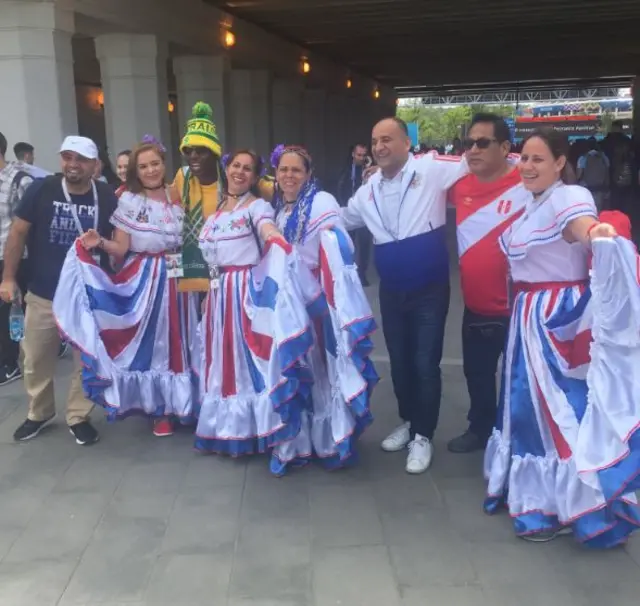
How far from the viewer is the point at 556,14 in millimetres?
12570

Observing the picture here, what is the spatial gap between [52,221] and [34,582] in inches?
75.7

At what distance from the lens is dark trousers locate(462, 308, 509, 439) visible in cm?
357

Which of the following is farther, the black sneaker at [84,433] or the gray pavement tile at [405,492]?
the black sneaker at [84,433]

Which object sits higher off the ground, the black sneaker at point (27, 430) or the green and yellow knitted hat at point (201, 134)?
the green and yellow knitted hat at point (201, 134)

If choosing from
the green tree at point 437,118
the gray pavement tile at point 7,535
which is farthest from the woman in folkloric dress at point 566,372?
the green tree at point 437,118

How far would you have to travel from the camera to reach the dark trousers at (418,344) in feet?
11.9

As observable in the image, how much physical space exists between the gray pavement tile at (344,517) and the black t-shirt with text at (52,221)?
1841mm

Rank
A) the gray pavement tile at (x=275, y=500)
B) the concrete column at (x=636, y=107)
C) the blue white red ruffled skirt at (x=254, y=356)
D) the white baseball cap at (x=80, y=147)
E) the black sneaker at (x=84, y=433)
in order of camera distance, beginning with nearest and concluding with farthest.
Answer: the gray pavement tile at (x=275, y=500), the blue white red ruffled skirt at (x=254, y=356), the white baseball cap at (x=80, y=147), the black sneaker at (x=84, y=433), the concrete column at (x=636, y=107)

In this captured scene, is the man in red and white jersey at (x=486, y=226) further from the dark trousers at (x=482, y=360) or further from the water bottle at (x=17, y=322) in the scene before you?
the water bottle at (x=17, y=322)

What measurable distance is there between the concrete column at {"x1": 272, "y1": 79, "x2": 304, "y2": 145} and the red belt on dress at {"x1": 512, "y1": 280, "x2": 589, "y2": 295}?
11.9m

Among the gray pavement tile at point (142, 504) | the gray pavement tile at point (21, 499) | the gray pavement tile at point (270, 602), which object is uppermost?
the gray pavement tile at point (142, 504)

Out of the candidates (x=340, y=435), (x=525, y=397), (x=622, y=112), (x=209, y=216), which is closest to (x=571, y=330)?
(x=525, y=397)

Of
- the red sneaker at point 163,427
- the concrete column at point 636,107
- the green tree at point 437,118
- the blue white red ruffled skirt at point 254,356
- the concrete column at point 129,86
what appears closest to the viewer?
the blue white red ruffled skirt at point 254,356

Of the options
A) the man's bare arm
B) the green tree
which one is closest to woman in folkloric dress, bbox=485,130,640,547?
the man's bare arm
